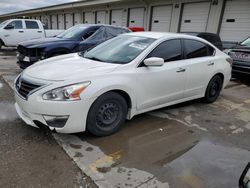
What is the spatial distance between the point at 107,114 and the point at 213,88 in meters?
2.95

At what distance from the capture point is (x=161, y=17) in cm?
1570

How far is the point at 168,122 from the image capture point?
4.12 metres

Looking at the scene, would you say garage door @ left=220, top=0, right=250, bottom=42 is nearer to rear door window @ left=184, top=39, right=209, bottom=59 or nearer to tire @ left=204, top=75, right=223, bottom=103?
tire @ left=204, top=75, right=223, bottom=103

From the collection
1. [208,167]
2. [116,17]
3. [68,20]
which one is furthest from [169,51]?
[68,20]

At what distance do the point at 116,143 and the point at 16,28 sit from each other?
1233 centimetres

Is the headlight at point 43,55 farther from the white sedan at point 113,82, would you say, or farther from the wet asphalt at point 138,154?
the white sedan at point 113,82

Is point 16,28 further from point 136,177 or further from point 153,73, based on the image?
point 136,177

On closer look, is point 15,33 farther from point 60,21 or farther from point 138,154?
point 60,21

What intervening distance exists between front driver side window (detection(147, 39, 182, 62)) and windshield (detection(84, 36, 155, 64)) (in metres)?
0.18

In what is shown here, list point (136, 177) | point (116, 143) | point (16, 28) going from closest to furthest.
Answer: point (136, 177)
point (116, 143)
point (16, 28)

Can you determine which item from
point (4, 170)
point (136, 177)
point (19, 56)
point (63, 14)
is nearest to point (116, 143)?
point (136, 177)

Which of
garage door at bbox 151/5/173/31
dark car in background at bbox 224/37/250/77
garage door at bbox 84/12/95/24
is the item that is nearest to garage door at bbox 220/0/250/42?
garage door at bbox 151/5/173/31

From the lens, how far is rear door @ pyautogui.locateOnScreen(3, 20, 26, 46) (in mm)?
12953

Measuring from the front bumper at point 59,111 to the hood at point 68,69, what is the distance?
35 cm
